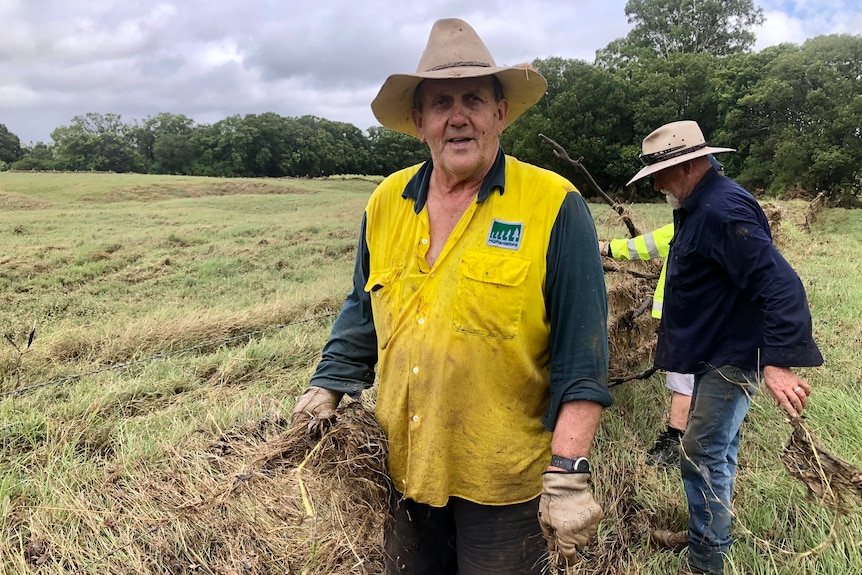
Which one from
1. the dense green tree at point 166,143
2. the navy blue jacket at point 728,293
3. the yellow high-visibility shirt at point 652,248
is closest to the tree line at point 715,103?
the dense green tree at point 166,143

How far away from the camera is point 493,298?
155 centimetres

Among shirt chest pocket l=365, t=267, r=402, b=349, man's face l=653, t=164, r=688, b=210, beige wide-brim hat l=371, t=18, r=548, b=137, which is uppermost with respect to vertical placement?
beige wide-brim hat l=371, t=18, r=548, b=137

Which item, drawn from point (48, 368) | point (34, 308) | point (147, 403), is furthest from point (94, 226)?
point (147, 403)

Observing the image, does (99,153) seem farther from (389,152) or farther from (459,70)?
(459,70)

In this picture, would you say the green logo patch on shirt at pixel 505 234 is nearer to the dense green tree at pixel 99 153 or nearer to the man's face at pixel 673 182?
the man's face at pixel 673 182

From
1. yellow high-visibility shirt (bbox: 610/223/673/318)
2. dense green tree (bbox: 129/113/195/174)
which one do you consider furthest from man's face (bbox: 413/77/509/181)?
dense green tree (bbox: 129/113/195/174)

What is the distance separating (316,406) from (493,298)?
0.72m

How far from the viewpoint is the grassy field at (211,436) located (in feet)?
7.93

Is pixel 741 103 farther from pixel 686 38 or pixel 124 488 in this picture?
pixel 124 488

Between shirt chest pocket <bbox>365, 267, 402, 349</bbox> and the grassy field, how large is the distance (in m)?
0.57

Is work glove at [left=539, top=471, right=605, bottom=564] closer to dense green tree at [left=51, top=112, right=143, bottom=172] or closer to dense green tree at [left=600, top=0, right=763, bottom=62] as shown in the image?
dense green tree at [left=600, top=0, right=763, bottom=62]

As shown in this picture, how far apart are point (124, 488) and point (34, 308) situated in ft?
16.4

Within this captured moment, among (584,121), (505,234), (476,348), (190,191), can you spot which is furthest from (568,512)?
(584,121)

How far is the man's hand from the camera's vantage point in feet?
6.82
